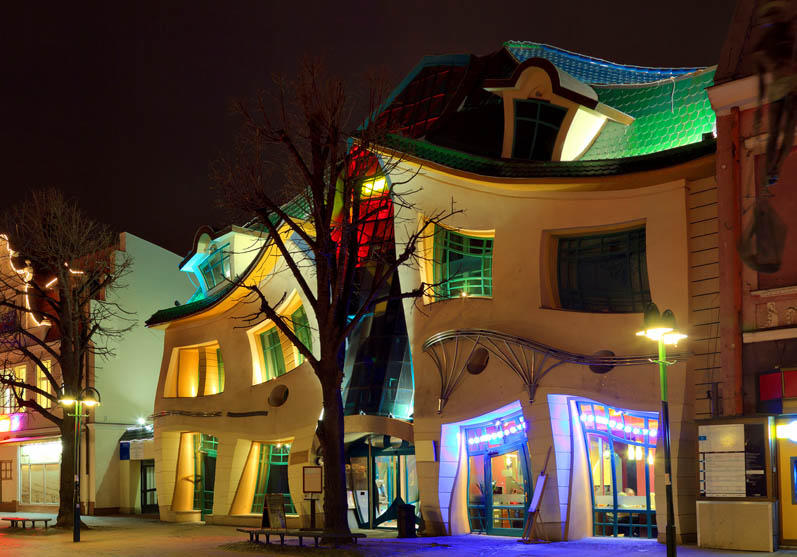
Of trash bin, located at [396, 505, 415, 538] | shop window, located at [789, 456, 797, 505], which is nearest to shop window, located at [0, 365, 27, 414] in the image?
trash bin, located at [396, 505, 415, 538]

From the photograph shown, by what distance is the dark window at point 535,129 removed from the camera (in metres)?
26.4

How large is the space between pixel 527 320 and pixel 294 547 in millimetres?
8119

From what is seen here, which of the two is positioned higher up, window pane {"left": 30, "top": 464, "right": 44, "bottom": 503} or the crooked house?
the crooked house

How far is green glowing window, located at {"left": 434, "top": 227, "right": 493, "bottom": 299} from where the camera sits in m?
25.1

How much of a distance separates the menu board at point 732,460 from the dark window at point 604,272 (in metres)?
4.32

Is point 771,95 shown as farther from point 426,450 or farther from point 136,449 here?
point 136,449

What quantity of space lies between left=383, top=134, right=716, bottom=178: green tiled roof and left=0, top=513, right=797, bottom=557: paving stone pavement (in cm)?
881

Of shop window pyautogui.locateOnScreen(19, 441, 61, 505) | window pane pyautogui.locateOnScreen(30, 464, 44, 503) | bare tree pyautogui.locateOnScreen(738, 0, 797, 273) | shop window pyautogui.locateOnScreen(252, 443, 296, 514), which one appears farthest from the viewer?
window pane pyautogui.locateOnScreen(30, 464, 44, 503)

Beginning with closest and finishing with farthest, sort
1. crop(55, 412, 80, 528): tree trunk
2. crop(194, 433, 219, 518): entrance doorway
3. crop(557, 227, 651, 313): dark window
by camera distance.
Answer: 1. crop(557, 227, 651, 313): dark window
2. crop(55, 412, 80, 528): tree trunk
3. crop(194, 433, 219, 518): entrance doorway

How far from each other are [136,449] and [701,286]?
28426 mm

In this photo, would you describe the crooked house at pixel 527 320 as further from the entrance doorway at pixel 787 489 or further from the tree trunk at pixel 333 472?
the tree trunk at pixel 333 472

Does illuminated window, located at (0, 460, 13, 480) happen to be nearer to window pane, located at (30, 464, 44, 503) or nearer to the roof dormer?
window pane, located at (30, 464, 44, 503)

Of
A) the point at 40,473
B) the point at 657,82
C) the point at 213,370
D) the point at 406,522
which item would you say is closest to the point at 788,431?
the point at 406,522

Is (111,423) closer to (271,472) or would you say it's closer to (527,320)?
(271,472)
